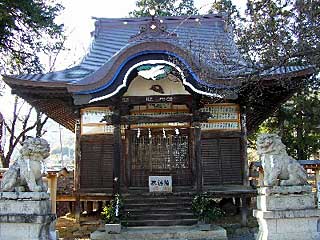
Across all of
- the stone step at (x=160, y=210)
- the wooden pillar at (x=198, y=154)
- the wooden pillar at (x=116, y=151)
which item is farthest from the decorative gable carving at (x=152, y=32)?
the stone step at (x=160, y=210)

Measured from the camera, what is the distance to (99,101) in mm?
12016

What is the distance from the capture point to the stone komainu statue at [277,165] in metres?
7.41

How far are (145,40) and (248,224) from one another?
6.16m

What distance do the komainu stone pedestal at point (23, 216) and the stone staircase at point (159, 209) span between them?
419 centimetres

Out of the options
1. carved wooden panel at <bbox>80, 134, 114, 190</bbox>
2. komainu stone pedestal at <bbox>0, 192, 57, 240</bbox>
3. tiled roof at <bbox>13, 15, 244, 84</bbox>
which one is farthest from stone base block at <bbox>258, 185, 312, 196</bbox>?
tiled roof at <bbox>13, 15, 244, 84</bbox>

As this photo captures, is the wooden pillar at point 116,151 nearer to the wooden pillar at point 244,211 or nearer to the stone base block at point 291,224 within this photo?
the wooden pillar at point 244,211

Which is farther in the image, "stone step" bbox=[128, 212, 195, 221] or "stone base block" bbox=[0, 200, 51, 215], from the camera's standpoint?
"stone step" bbox=[128, 212, 195, 221]

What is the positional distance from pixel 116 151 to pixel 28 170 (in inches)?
181

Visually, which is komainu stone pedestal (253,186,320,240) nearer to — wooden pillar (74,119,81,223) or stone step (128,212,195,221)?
stone step (128,212,195,221)

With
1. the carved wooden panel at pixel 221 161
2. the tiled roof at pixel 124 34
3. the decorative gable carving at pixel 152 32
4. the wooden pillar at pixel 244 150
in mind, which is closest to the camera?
the decorative gable carving at pixel 152 32

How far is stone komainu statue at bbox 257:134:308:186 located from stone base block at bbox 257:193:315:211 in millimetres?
235

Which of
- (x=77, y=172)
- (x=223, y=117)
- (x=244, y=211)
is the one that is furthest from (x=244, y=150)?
(x=77, y=172)

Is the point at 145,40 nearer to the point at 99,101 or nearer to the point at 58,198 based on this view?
the point at 99,101

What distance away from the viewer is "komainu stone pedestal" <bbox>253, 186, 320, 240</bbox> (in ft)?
23.7
